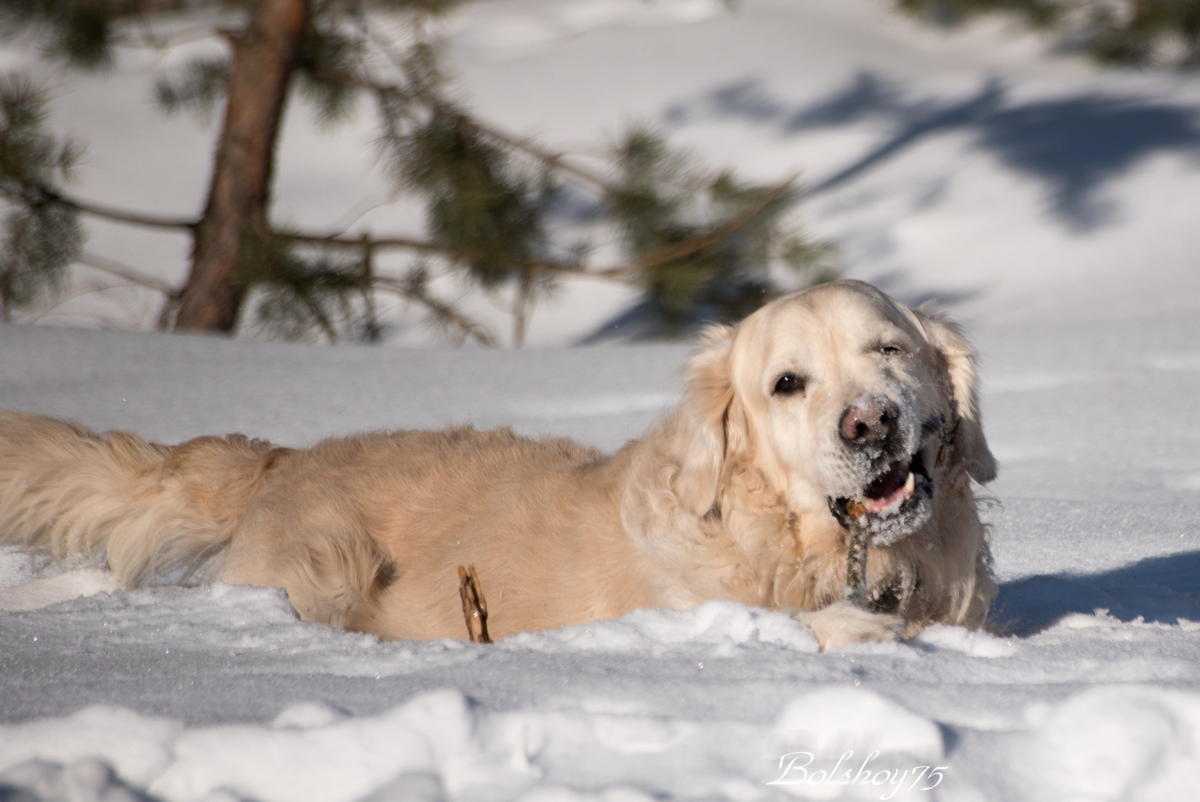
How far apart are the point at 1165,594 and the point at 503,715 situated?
6.34 ft

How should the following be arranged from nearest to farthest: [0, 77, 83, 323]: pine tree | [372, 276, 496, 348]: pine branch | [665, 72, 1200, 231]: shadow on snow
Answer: [0, 77, 83, 323]: pine tree
[372, 276, 496, 348]: pine branch
[665, 72, 1200, 231]: shadow on snow

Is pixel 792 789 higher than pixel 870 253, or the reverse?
pixel 870 253

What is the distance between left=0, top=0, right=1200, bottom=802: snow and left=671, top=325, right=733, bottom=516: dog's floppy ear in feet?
1.69

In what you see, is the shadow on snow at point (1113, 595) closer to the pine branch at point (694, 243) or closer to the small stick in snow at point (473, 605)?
the small stick in snow at point (473, 605)

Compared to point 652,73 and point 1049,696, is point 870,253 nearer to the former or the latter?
point 652,73

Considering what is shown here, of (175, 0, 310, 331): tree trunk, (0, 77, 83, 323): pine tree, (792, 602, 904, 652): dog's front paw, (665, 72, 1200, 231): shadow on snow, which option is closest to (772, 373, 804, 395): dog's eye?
(792, 602, 904, 652): dog's front paw

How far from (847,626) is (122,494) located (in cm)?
212

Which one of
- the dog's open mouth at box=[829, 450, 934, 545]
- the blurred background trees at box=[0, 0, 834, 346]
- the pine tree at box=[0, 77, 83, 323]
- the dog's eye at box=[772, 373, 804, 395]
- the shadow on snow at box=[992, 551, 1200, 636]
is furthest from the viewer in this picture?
the blurred background trees at box=[0, 0, 834, 346]

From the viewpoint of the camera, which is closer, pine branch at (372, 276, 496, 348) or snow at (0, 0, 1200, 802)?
snow at (0, 0, 1200, 802)

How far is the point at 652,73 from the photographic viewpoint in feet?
42.2

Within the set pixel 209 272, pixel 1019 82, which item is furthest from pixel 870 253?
pixel 209 272

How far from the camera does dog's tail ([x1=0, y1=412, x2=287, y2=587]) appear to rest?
291cm

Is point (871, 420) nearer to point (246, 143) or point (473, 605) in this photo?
point (473, 605)

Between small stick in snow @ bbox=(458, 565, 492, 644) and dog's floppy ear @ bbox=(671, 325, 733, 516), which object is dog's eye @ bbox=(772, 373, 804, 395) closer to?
dog's floppy ear @ bbox=(671, 325, 733, 516)
